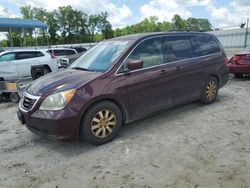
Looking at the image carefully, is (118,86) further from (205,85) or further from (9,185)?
(205,85)

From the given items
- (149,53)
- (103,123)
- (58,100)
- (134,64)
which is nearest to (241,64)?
(149,53)

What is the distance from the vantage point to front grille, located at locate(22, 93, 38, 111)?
4146 millimetres

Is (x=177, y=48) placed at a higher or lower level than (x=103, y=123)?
higher

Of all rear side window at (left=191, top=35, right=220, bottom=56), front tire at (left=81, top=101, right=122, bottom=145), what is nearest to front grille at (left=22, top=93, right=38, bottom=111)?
front tire at (left=81, top=101, right=122, bottom=145)

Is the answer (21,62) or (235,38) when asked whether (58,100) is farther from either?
(235,38)

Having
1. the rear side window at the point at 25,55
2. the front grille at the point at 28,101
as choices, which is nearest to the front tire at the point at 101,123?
the front grille at the point at 28,101

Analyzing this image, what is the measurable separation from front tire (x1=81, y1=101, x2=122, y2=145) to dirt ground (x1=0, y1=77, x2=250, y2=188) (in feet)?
0.51

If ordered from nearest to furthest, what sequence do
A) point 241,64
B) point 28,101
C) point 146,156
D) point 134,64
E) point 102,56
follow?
point 146,156
point 28,101
point 134,64
point 102,56
point 241,64

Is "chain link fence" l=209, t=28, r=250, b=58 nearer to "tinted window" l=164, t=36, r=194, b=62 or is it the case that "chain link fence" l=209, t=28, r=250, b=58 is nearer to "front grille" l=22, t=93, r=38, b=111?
"tinted window" l=164, t=36, r=194, b=62

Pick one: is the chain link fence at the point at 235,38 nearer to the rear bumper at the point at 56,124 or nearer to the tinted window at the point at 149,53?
the tinted window at the point at 149,53

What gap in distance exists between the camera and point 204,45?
6184 mm

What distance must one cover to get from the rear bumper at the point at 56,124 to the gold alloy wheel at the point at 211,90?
11.5 feet

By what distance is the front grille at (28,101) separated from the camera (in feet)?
13.6

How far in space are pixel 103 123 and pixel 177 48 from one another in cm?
237
